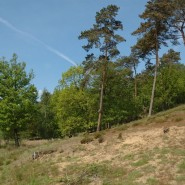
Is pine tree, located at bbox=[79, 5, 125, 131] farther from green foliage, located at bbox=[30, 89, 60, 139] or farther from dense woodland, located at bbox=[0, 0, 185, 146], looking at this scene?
green foliage, located at bbox=[30, 89, 60, 139]

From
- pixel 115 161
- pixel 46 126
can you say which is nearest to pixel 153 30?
pixel 115 161

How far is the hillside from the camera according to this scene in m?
17.4

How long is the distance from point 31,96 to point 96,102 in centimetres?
1354

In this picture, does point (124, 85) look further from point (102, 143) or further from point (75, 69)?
point (102, 143)

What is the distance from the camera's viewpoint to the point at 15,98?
133 ft

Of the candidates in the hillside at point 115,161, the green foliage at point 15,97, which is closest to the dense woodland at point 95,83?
the green foliage at point 15,97

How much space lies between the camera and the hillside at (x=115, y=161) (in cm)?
1742

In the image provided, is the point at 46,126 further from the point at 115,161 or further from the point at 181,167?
the point at 181,167

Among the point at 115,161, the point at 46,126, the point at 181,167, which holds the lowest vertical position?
the point at 181,167

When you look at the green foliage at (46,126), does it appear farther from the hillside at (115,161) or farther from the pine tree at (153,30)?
the hillside at (115,161)

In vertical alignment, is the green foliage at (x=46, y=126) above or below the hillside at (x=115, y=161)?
above

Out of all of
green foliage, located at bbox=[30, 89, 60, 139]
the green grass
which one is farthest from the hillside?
green foliage, located at bbox=[30, 89, 60, 139]

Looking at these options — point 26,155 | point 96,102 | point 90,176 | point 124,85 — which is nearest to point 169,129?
point 90,176

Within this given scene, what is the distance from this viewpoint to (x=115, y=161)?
2028 cm
